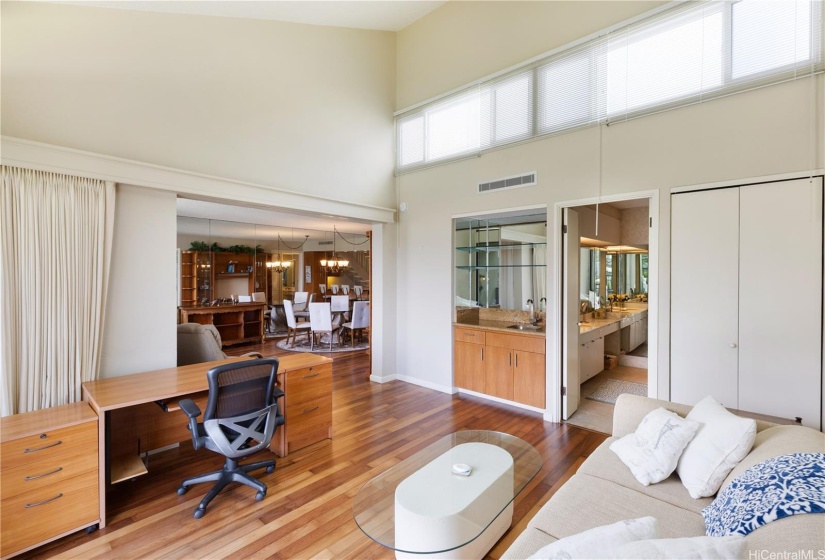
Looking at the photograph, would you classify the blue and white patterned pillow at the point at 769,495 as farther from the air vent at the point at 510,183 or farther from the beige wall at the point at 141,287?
the beige wall at the point at 141,287

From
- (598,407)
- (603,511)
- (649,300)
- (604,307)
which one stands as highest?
(649,300)

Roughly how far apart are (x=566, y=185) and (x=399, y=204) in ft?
8.14

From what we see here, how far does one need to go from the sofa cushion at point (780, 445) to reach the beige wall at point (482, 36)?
Result: 3538mm

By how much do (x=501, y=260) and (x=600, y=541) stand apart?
3.94m

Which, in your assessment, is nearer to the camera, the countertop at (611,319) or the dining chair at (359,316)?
the countertop at (611,319)

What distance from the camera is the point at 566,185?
3852 mm

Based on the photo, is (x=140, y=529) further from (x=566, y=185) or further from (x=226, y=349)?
(x=226, y=349)

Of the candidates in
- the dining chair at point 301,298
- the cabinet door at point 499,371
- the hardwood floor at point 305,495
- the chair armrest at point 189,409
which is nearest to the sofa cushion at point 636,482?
the hardwood floor at point 305,495

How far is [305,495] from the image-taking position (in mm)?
2613

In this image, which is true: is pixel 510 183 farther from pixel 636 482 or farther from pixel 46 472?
pixel 46 472

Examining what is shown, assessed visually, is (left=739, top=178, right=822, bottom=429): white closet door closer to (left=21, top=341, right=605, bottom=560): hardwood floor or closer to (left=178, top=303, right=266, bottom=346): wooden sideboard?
(left=21, top=341, right=605, bottom=560): hardwood floor

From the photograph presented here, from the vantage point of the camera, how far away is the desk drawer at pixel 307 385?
10.6 ft

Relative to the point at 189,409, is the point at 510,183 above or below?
above

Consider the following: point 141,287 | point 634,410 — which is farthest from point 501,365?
point 141,287
